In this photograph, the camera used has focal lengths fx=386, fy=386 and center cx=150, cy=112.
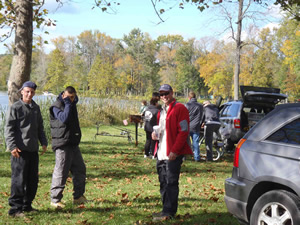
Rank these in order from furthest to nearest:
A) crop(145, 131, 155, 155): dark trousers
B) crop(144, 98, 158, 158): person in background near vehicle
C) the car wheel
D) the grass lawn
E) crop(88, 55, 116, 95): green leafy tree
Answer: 1. crop(88, 55, 116, 95): green leafy tree
2. crop(145, 131, 155, 155): dark trousers
3. crop(144, 98, 158, 158): person in background near vehicle
4. the grass lawn
5. the car wheel

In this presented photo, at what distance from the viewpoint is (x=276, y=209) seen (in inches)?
Result: 157

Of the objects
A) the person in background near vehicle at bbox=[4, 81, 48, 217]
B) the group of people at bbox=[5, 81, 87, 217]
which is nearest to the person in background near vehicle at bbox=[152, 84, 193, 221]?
the group of people at bbox=[5, 81, 87, 217]

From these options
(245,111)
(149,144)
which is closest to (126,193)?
(149,144)

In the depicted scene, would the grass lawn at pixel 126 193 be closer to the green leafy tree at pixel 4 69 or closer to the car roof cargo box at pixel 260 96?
the car roof cargo box at pixel 260 96

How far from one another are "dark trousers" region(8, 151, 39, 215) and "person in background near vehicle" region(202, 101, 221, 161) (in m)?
6.65

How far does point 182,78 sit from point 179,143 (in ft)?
265

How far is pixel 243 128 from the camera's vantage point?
12.9m

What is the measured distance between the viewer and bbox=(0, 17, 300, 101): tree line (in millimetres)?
55375

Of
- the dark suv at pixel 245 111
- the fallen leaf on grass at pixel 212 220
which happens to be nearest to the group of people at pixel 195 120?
the dark suv at pixel 245 111

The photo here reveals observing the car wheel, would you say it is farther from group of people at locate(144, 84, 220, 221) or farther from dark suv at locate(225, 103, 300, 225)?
group of people at locate(144, 84, 220, 221)

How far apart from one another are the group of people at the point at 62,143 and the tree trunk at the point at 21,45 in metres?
6.15

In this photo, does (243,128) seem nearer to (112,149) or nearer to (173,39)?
(112,149)

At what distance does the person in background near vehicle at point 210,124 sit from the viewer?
37.4 feet

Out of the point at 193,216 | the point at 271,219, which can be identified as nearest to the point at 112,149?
the point at 193,216
